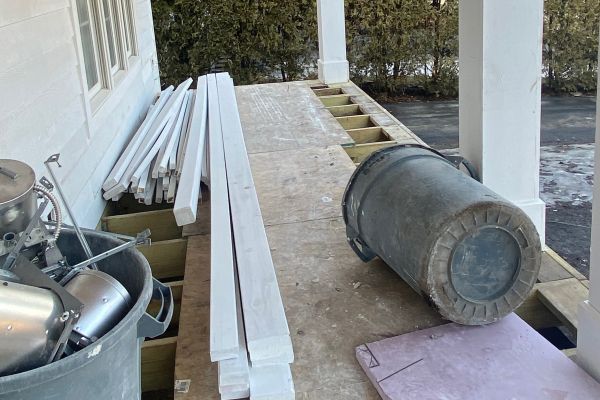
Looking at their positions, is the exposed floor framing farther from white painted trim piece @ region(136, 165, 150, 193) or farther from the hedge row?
the hedge row

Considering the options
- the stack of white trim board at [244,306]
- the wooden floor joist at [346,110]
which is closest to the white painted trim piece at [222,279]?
the stack of white trim board at [244,306]

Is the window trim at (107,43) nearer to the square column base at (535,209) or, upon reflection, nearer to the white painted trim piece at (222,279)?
the white painted trim piece at (222,279)

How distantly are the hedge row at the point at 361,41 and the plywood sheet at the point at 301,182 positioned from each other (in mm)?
6973

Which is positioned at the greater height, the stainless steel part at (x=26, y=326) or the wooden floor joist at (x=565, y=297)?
the stainless steel part at (x=26, y=326)

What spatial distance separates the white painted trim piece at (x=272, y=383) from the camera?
219 centimetres

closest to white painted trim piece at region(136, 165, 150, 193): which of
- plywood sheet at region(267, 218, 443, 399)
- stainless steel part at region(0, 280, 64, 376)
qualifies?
plywood sheet at region(267, 218, 443, 399)

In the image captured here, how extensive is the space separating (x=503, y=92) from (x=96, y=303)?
231 centimetres

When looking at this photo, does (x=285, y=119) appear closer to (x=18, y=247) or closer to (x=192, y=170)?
(x=192, y=170)

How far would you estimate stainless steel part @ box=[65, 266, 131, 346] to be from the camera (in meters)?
1.70

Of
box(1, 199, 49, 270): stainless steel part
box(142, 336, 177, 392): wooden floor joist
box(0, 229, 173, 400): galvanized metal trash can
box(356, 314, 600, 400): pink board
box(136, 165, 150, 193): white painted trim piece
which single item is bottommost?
box(142, 336, 177, 392): wooden floor joist

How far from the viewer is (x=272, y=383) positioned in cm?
222

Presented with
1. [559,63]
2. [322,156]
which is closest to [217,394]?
[322,156]

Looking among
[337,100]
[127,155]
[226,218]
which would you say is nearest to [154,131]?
[127,155]

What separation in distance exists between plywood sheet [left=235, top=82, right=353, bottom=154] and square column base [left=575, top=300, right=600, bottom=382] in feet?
10.2
